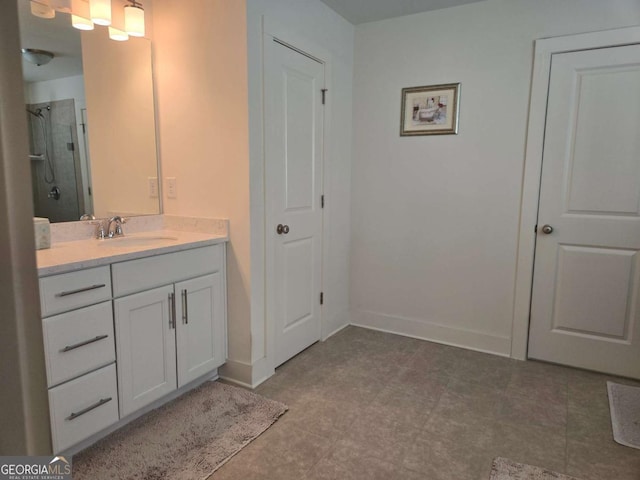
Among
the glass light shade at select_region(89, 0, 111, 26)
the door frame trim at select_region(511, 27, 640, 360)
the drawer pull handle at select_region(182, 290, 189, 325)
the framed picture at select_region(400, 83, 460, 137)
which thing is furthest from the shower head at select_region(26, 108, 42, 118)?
the door frame trim at select_region(511, 27, 640, 360)

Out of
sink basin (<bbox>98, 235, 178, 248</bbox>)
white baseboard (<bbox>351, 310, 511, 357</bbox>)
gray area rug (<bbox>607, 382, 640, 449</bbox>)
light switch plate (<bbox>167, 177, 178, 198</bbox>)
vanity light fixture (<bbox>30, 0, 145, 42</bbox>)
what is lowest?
gray area rug (<bbox>607, 382, 640, 449</bbox>)

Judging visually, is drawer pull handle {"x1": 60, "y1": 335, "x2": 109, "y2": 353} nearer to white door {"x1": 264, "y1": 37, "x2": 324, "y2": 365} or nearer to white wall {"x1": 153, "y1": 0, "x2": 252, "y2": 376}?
white wall {"x1": 153, "y1": 0, "x2": 252, "y2": 376}

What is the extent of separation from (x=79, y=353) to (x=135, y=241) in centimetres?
76

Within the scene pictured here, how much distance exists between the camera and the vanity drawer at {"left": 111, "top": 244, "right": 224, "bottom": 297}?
186cm

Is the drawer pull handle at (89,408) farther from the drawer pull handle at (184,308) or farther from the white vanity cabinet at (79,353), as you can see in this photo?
the drawer pull handle at (184,308)

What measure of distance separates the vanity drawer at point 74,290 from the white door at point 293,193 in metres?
0.95

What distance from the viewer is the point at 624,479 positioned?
1.72 m

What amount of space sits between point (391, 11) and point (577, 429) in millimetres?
2814

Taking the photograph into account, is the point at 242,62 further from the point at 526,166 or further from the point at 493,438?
the point at 493,438

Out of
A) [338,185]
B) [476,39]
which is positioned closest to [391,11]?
[476,39]

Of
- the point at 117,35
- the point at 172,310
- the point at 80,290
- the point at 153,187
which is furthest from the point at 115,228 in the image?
the point at 117,35

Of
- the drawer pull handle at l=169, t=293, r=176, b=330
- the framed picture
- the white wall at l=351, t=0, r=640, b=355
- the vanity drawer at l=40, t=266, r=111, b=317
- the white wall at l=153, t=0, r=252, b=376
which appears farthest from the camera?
the framed picture

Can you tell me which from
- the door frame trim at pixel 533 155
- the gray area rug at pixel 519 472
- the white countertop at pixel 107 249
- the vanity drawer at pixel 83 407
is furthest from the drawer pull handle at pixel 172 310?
the door frame trim at pixel 533 155

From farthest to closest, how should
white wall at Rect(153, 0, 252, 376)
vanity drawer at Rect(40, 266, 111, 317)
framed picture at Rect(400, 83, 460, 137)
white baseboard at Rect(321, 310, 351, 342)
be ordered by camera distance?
white baseboard at Rect(321, 310, 351, 342)
framed picture at Rect(400, 83, 460, 137)
white wall at Rect(153, 0, 252, 376)
vanity drawer at Rect(40, 266, 111, 317)
